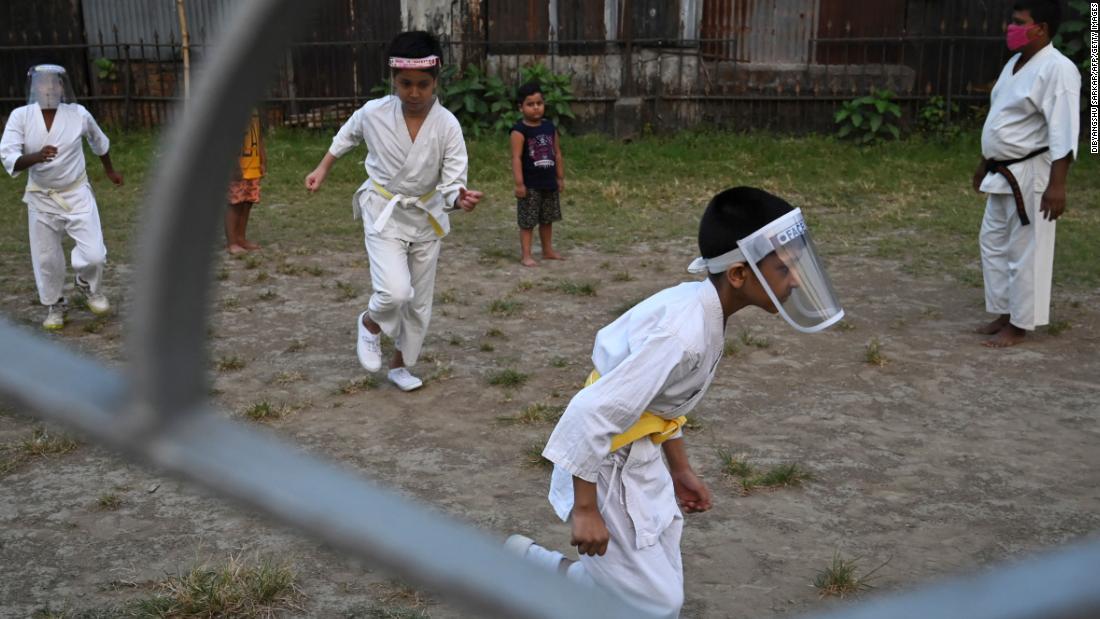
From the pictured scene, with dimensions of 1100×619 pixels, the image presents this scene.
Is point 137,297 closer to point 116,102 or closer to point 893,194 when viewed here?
point 893,194

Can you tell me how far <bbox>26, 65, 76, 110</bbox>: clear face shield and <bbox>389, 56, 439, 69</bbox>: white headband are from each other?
260 cm

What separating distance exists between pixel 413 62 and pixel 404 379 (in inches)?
59.7

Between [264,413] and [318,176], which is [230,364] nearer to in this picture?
[264,413]

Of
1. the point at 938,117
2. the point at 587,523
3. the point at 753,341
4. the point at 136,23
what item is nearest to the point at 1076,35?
the point at 938,117

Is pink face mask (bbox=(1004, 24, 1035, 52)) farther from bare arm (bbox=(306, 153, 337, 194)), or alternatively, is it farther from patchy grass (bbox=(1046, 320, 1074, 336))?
bare arm (bbox=(306, 153, 337, 194))

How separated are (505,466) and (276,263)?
426 cm

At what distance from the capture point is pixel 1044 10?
5.90m

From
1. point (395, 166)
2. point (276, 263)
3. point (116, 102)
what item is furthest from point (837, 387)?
point (116, 102)

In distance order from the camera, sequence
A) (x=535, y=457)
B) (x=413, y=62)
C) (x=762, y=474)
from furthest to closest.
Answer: (x=413, y=62) → (x=535, y=457) → (x=762, y=474)

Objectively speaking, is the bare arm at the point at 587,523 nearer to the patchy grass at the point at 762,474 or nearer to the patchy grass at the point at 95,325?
the patchy grass at the point at 762,474

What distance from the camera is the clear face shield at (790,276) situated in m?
2.71

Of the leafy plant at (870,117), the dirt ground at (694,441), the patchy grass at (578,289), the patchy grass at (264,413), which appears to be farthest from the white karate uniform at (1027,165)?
the leafy plant at (870,117)

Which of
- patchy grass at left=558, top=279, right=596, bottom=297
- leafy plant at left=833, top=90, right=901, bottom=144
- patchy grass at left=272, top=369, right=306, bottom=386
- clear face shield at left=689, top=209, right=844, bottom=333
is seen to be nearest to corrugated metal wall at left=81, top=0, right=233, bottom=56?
leafy plant at left=833, top=90, right=901, bottom=144

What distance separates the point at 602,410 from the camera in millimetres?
2584
